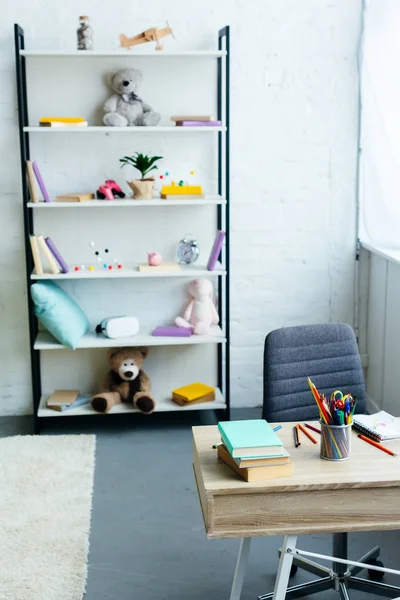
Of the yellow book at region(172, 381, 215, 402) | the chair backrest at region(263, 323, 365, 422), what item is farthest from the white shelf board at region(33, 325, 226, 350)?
the chair backrest at region(263, 323, 365, 422)

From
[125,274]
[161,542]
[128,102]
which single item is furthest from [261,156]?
[161,542]

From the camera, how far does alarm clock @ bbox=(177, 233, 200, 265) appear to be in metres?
4.36

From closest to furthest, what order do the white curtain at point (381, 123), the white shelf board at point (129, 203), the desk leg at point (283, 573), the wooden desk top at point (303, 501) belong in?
1. the wooden desk top at point (303, 501)
2. the desk leg at point (283, 573)
3. the white curtain at point (381, 123)
4. the white shelf board at point (129, 203)

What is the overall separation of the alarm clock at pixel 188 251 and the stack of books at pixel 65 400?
0.94 m

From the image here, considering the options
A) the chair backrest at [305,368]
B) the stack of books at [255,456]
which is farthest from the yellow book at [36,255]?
the stack of books at [255,456]

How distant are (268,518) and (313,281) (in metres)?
2.68

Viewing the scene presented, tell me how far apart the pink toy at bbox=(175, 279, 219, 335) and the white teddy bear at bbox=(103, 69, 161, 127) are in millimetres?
905

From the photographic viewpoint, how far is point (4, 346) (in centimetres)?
451

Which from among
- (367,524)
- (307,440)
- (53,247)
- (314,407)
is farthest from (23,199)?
(367,524)

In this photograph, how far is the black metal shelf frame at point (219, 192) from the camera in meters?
4.06

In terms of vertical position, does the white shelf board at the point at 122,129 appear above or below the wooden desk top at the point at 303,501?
above

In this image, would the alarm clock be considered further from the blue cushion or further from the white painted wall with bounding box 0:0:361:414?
the blue cushion

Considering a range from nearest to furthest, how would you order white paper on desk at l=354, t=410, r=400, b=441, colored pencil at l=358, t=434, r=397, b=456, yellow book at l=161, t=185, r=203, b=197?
colored pencil at l=358, t=434, r=397, b=456 → white paper on desk at l=354, t=410, r=400, b=441 → yellow book at l=161, t=185, r=203, b=197

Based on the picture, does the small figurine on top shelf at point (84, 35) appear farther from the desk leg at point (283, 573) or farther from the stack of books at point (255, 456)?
the desk leg at point (283, 573)
